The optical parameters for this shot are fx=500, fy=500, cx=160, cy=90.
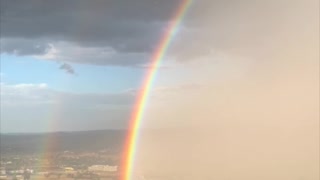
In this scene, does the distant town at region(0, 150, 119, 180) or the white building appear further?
the white building

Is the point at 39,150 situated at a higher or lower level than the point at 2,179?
higher

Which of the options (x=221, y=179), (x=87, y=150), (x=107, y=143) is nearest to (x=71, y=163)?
(x=87, y=150)

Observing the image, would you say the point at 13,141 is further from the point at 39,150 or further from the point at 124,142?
the point at 124,142

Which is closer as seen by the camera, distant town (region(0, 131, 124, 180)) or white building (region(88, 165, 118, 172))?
distant town (region(0, 131, 124, 180))

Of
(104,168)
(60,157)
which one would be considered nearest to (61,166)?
(60,157)

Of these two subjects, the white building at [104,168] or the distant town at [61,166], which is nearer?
the distant town at [61,166]

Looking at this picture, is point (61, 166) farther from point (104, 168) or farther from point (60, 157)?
point (104, 168)

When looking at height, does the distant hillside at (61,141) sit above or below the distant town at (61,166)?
above

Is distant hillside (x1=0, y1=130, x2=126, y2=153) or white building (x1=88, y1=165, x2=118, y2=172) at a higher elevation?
distant hillside (x1=0, y1=130, x2=126, y2=153)
